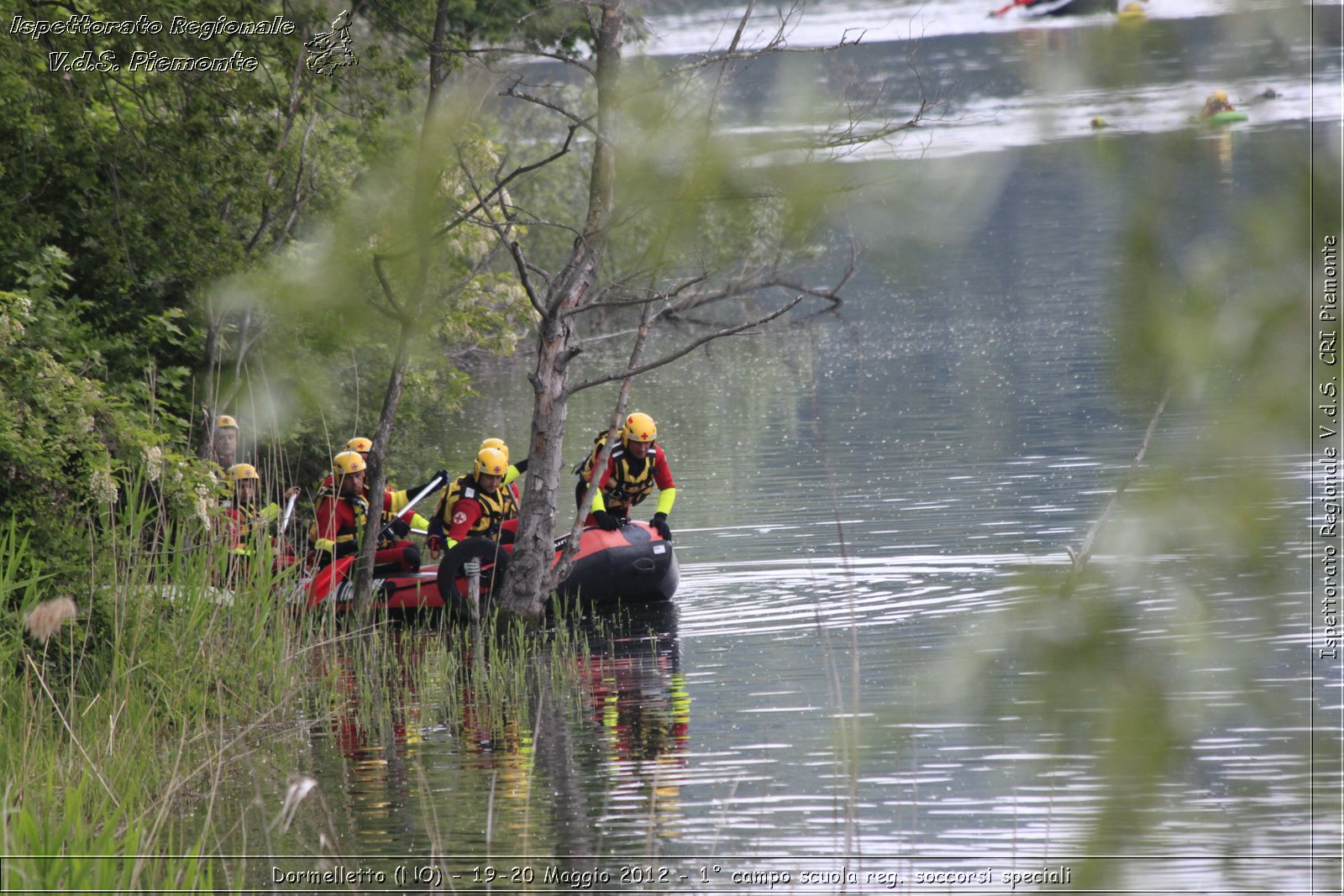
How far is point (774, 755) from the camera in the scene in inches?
340

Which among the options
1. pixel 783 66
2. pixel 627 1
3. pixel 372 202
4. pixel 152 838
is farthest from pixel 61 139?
pixel 783 66

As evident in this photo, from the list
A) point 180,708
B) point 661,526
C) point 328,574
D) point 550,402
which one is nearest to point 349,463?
point 328,574

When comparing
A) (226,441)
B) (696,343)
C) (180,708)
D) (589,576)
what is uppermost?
(696,343)

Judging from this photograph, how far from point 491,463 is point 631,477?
152cm

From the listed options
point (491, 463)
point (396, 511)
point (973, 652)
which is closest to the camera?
point (973, 652)

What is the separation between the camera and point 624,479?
14.5 meters

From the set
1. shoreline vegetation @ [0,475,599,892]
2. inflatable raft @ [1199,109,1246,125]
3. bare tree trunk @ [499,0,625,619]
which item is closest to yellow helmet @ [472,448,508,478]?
bare tree trunk @ [499,0,625,619]

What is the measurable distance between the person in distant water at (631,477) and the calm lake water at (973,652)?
0.98m

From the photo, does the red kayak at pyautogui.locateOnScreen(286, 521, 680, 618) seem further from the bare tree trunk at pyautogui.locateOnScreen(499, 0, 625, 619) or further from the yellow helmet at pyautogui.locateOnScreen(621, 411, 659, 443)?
the yellow helmet at pyautogui.locateOnScreen(621, 411, 659, 443)

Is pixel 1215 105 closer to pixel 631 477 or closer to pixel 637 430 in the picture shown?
pixel 637 430

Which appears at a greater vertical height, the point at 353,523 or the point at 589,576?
the point at 353,523

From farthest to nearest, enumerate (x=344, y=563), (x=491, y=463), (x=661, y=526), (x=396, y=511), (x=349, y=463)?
(x=396, y=511), (x=661, y=526), (x=491, y=463), (x=349, y=463), (x=344, y=563)

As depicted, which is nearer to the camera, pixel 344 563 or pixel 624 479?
pixel 344 563

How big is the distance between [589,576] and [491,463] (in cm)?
140
